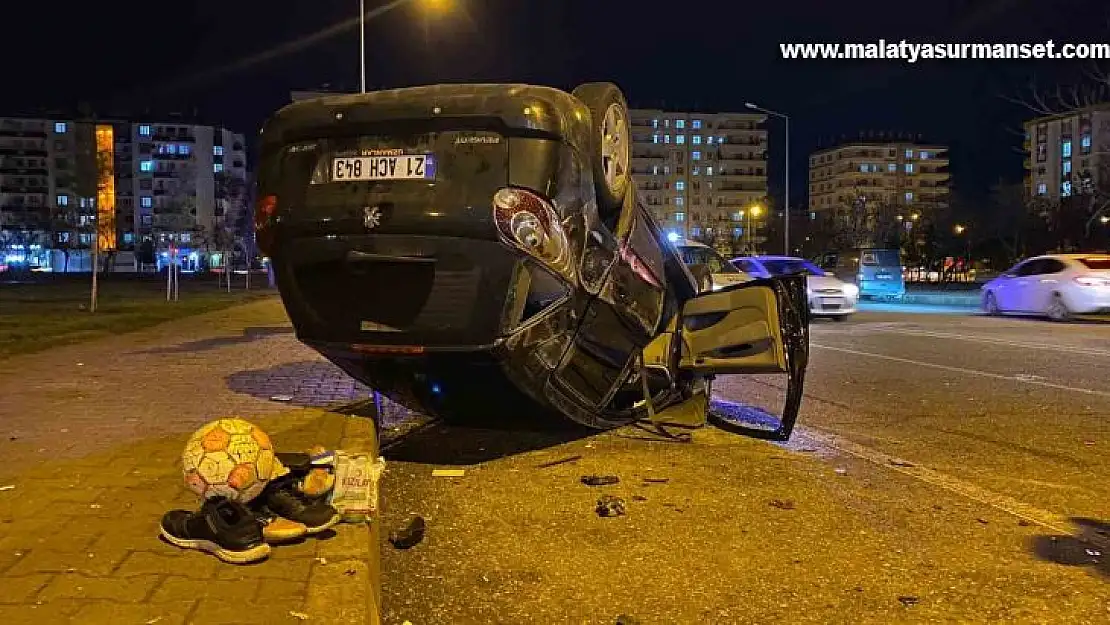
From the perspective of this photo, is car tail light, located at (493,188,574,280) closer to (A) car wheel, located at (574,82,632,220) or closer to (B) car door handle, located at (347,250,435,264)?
(B) car door handle, located at (347,250,435,264)

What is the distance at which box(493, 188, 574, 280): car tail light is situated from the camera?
480cm

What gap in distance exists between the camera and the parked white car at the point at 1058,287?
1859 cm

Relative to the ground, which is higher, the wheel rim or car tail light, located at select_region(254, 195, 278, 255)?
the wheel rim

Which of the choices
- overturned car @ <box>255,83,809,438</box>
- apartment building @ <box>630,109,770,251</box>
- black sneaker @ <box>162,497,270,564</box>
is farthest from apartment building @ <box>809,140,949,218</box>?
black sneaker @ <box>162,497,270,564</box>

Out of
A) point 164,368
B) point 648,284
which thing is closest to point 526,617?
point 648,284

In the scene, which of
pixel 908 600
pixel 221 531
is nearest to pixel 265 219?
pixel 221 531

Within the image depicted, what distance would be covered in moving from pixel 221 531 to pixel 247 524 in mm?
114

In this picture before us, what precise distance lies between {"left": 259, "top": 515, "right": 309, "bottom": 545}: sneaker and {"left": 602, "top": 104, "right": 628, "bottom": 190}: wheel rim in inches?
107

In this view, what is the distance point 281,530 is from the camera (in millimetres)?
3830

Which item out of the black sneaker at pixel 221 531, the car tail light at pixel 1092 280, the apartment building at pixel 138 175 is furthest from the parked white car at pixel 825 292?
the apartment building at pixel 138 175

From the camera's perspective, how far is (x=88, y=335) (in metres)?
15.2

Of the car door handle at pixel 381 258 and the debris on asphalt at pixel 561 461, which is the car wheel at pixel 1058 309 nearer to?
the debris on asphalt at pixel 561 461

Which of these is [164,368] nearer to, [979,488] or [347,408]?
[347,408]

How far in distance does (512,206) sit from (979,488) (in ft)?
10.9
